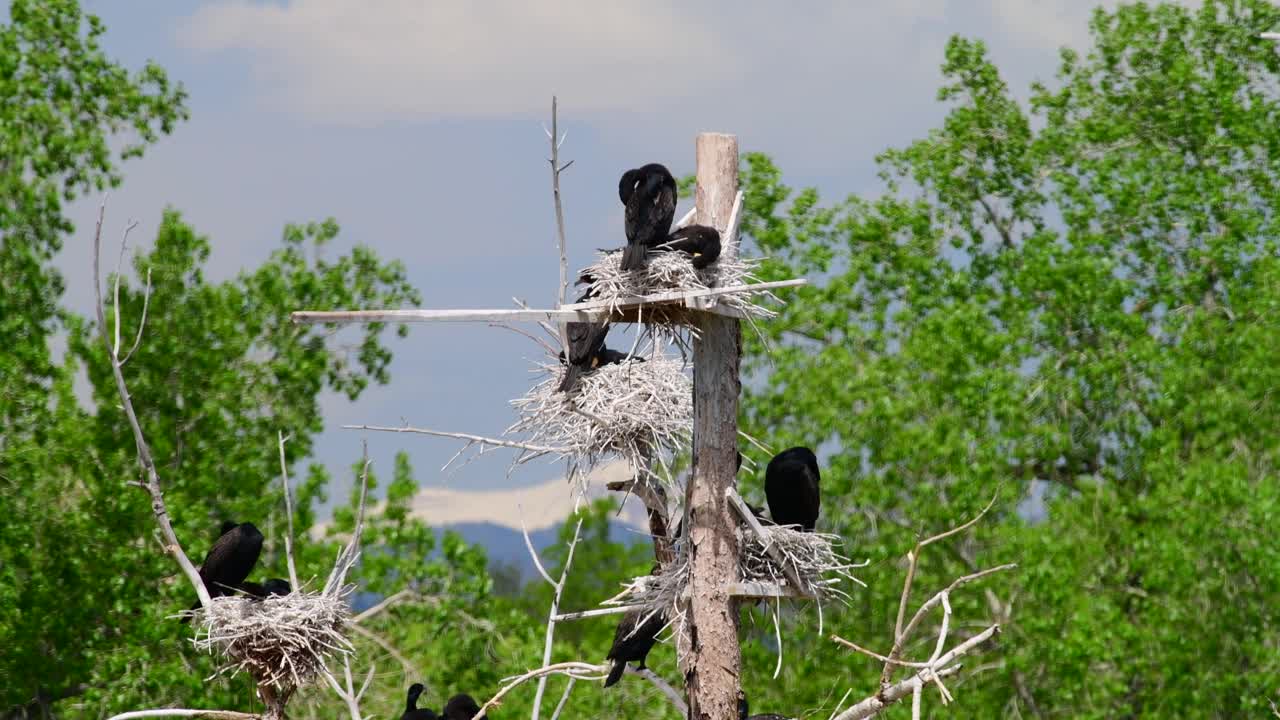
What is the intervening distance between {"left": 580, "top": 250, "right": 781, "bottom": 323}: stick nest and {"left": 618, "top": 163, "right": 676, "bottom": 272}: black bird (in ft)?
0.24

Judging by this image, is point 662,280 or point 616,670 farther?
point 616,670

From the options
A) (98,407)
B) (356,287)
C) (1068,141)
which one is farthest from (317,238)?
(1068,141)

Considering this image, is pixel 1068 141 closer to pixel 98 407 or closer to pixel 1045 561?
pixel 1045 561

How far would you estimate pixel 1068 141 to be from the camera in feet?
91.9

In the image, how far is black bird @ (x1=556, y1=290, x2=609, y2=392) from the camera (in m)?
9.11

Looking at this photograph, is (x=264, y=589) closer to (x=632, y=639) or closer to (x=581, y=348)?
(x=632, y=639)

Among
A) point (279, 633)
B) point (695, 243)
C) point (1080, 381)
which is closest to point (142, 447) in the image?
point (279, 633)

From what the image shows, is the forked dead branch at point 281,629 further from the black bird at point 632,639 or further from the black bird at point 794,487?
the black bird at point 794,487

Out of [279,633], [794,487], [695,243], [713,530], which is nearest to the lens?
[695,243]

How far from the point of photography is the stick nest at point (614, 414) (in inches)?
349

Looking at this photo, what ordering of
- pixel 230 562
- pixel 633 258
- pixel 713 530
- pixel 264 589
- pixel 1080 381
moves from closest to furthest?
pixel 633 258 < pixel 713 530 < pixel 264 589 < pixel 230 562 < pixel 1080 381

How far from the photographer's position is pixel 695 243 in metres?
8.46

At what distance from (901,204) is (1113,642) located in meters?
9.46

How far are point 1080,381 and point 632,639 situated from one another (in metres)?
16.8
